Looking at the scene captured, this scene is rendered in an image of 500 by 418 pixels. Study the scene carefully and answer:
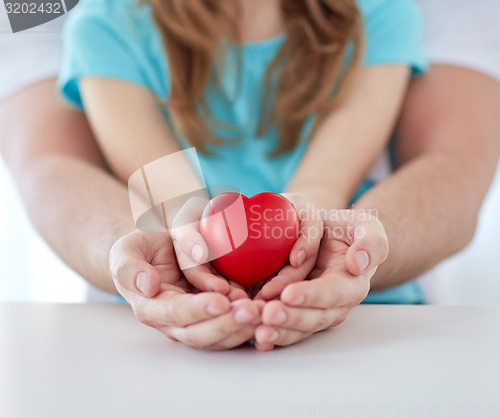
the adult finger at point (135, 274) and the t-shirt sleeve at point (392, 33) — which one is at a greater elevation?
the adult finger at point (135, 274)

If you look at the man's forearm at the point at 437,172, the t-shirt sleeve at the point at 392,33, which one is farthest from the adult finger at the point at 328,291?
the t-shirt sleeve at the point at 392,33

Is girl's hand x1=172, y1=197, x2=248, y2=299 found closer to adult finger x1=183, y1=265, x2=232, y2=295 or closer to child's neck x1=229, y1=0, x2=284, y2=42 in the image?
adult finger x1=183, y1=265, x2=232, y2=295

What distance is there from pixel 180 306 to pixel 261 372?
92mm

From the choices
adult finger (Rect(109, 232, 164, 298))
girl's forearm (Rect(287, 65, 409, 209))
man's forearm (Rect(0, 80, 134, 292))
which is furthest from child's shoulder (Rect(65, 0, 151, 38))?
adult finger (Rect(109, 232, 164, 298))

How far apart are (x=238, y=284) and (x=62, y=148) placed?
58 cm

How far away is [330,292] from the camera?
523 mm

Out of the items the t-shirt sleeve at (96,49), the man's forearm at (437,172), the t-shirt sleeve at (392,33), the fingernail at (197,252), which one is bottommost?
the man's forearm at (437,172)

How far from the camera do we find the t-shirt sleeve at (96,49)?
40.2 inches

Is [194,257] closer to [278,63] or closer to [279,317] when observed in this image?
[279,317]

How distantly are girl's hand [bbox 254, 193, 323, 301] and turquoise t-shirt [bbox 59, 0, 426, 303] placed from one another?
44cm

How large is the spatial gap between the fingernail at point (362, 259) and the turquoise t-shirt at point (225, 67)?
0.52 m

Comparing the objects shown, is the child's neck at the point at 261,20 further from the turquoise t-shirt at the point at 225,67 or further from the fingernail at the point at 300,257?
the fingernail at the point at 300,257

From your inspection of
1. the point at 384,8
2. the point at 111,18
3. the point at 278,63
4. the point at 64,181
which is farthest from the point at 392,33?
the point at 64,181

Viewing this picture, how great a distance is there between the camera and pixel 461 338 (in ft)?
1.92
